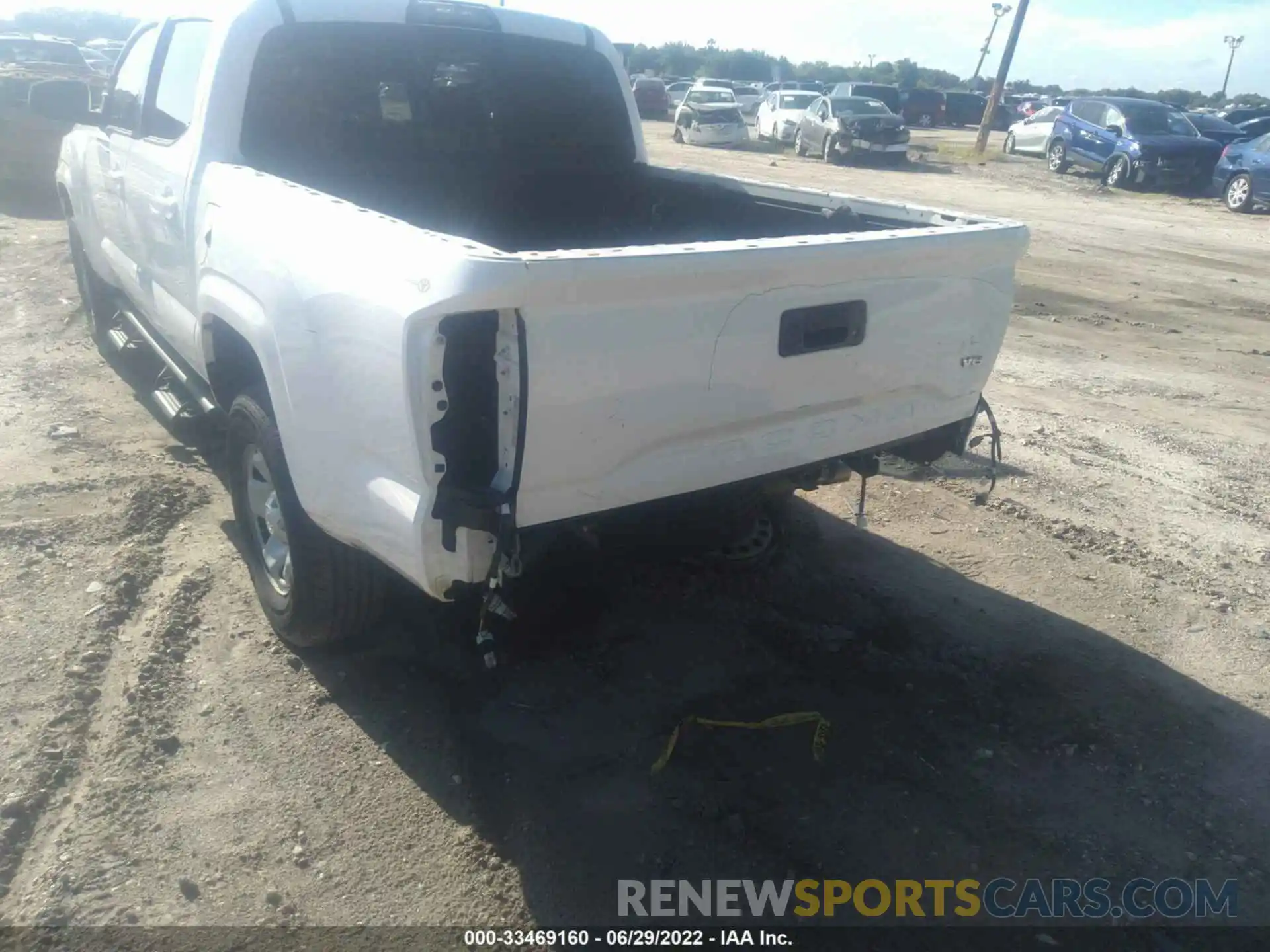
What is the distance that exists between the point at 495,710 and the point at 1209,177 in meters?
22.8

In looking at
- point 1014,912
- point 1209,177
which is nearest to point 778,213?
point 1014,912

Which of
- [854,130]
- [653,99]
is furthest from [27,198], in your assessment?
[653,99]

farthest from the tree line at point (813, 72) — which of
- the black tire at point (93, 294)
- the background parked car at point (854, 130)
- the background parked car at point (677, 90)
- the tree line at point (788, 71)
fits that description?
the black tire at point (93, 294)

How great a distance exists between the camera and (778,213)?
14.4 ft

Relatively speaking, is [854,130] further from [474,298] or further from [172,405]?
[474,298]

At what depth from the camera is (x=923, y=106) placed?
43.1m

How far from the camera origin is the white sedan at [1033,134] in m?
26.8

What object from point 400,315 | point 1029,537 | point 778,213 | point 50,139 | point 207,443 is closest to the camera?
point 400,315

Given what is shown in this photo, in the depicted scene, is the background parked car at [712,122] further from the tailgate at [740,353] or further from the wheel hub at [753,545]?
the tailgate at [740,353]

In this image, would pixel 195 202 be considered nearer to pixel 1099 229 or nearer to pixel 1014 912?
pixel 1014 912

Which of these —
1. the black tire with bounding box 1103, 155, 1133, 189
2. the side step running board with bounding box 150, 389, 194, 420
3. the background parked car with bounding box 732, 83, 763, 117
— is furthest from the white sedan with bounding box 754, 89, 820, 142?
the side step running board with bounding box 150, 389, 194, 420

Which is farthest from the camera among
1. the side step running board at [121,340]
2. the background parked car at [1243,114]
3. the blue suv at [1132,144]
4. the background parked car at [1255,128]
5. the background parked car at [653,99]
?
the background parked car at [653,99]

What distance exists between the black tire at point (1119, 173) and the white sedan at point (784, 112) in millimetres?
8589

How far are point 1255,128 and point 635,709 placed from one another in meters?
29.7
